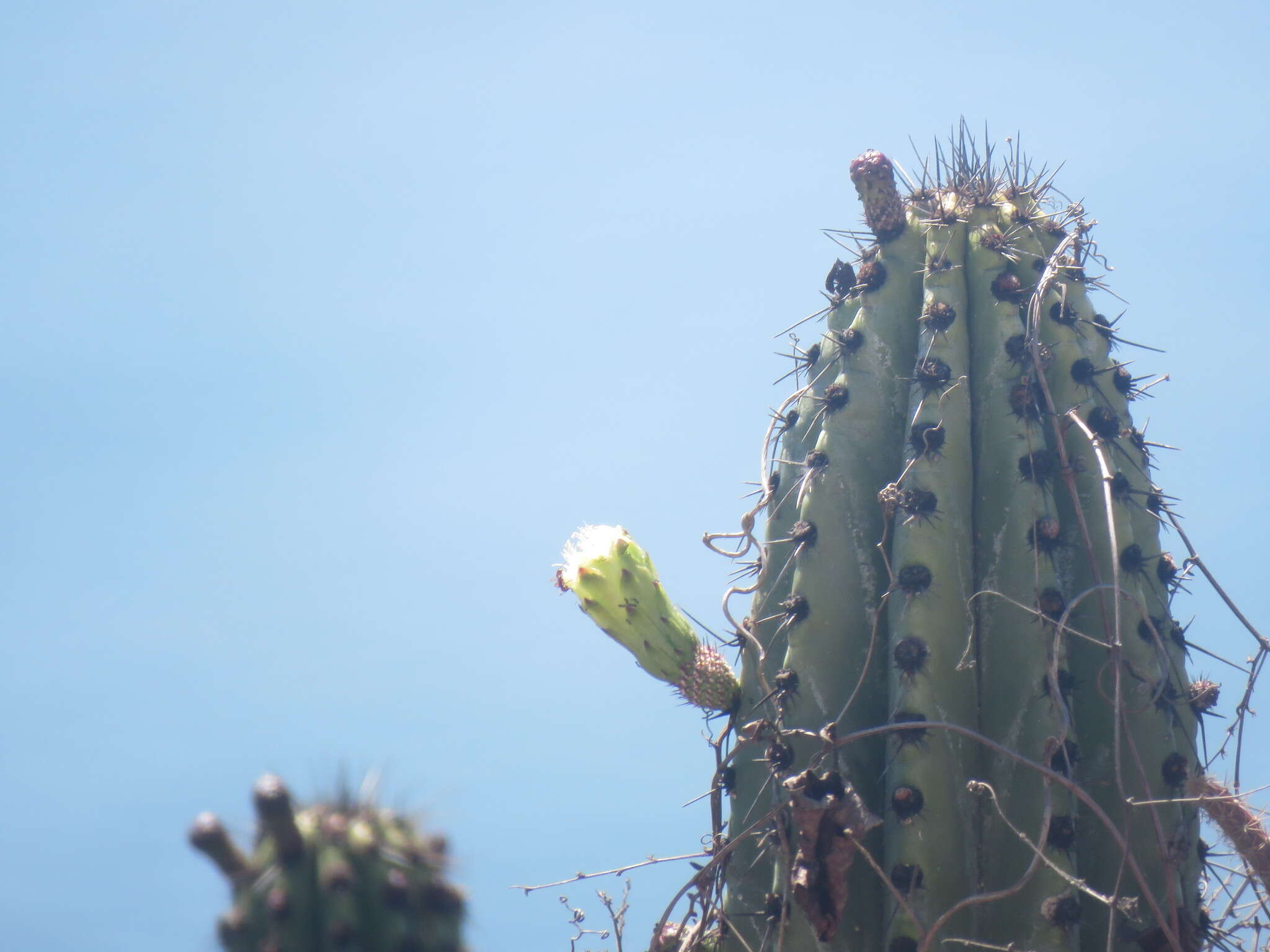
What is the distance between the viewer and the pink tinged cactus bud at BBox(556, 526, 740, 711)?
285 centimetres

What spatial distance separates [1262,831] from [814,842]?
40.6 inches

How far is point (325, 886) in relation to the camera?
68.3 inches

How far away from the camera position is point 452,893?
5.93 ft

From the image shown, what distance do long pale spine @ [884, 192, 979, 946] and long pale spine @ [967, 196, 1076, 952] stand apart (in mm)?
43

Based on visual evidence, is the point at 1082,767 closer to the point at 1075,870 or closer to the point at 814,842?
the point at 1075,870

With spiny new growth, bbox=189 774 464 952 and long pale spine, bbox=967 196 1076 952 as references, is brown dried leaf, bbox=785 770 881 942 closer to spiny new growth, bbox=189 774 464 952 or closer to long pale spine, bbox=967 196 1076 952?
long pale spine, bbox=967 196 1076 952

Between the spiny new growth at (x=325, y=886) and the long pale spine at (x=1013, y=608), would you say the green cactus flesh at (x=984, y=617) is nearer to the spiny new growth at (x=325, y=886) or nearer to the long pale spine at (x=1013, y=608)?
the long pale spine at (x=1013, y=608)

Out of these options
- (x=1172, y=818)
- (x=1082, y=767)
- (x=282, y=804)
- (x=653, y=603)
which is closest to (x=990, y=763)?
(x=1082, y=767)

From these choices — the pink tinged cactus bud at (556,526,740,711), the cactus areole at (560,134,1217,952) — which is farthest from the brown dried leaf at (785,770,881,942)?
the pink tinged cactus bud at (556,526,740,711)

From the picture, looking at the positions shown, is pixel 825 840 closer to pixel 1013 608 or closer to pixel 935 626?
pixel 935 626

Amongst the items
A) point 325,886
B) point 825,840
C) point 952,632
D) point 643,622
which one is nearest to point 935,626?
point 952,632

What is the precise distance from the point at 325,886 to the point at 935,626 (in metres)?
1.40

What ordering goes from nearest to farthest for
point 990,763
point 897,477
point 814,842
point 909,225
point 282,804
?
point 282,804 → point 814,842 → point 990,763 → point 897,477 → point 909,225

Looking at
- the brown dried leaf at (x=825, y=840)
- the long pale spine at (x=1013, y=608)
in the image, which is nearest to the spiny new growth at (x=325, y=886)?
the brown dried leaf at (x=825, y=840)
